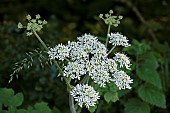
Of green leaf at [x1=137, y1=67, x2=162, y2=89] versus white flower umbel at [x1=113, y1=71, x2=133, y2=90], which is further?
green leaf at [x1=137, y1=67, x2=162, y2=89]

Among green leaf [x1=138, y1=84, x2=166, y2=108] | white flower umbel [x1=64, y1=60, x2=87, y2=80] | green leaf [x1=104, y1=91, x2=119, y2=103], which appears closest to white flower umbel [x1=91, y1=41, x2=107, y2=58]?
white flower umbel [x1=64, y1=60, x2=87, y2=80]

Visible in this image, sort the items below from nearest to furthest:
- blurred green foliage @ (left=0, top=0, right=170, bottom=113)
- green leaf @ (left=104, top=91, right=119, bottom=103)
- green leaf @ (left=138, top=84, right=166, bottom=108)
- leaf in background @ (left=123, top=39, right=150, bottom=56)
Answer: green leaf @ (left=104, top=91, right=119, bottom=103), green leaf @ (left=138, top=84, right=166, bottom=108), blurred green foliage @ (left=0, top=0, right=170, bottom=113), leaf in background @ (left=123, top=39, right=150, bottom=56)

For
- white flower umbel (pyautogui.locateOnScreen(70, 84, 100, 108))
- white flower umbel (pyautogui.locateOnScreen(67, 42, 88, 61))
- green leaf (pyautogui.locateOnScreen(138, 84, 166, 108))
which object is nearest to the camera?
white flower umbel (pyautogui.locateOnScreen(70, 84, 100, 108))

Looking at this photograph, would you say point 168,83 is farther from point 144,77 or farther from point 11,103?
point 11,103

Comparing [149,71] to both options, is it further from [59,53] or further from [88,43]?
[59,53]

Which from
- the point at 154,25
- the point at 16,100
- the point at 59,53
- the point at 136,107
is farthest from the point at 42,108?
the point at 154,25

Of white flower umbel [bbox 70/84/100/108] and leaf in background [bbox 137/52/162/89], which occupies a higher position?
leaf in background [bbox 137/52/162/89]

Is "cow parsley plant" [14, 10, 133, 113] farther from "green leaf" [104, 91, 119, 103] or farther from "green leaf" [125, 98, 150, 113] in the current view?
"green leaf" [125, 98, 150, 113]
